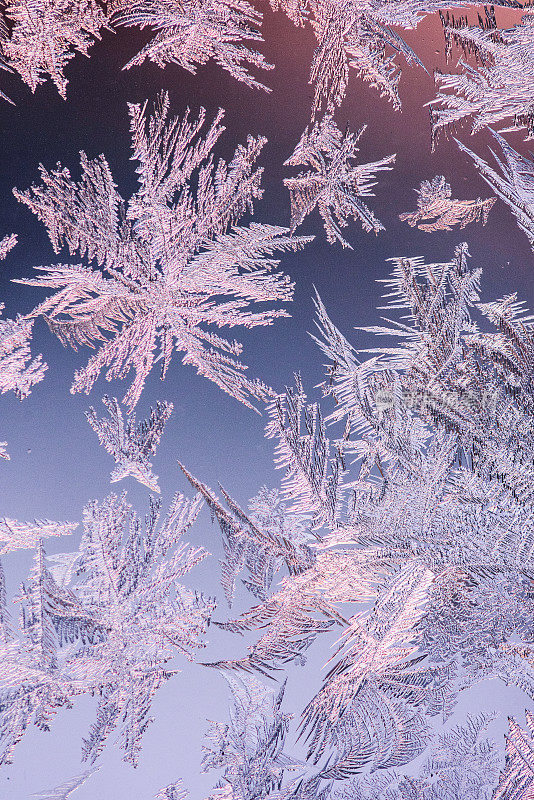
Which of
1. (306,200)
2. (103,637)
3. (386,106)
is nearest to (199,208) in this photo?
(306,200)

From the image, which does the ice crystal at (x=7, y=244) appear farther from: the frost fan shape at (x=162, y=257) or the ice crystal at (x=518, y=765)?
the ice crystal at (x=518, y=765)

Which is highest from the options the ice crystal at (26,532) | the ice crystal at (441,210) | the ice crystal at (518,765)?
the ice crystal at (441,210)

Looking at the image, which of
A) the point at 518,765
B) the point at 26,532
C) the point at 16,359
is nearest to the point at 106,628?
the point at 26,532

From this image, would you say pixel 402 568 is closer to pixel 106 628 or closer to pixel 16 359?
pixel 106 628

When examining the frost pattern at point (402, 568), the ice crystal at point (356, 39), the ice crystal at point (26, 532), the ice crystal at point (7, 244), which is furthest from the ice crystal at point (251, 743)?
the ice crystal at point (356, 39)

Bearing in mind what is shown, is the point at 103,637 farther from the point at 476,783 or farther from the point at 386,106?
the point at 386,106

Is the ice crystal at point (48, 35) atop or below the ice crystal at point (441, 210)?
atop

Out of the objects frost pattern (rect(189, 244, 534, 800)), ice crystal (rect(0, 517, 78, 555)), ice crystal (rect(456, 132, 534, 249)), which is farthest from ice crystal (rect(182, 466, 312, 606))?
ice crystal (rect(456, 132, 534, 249))

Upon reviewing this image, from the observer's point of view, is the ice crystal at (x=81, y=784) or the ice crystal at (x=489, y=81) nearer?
the ice crystal at (x=81, y=784)

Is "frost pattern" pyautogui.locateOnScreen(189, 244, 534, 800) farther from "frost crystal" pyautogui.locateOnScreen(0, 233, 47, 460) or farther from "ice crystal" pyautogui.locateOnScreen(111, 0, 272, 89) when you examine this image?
"ice crystal" pyautogui.locateOnScreen(111, 0, 272, 89)
